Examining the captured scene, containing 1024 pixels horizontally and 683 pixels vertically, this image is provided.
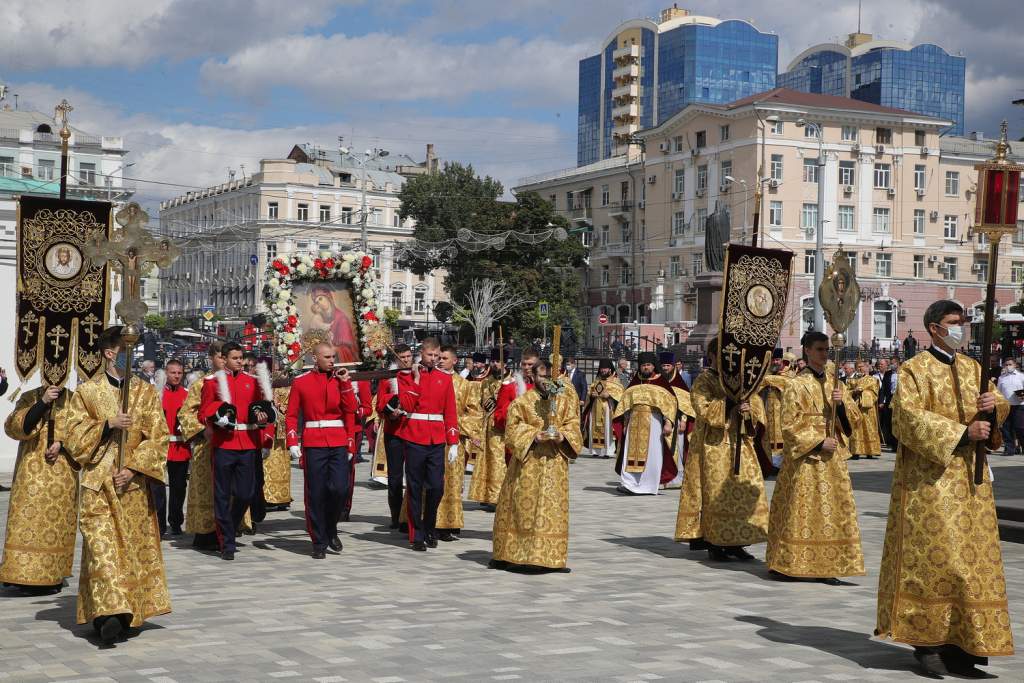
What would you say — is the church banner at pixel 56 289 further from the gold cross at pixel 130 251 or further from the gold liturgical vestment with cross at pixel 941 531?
the gold liturgical vestment with cross at pixel 941 531

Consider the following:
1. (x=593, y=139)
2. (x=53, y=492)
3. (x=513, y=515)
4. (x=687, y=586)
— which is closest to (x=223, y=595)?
(x=53, y=492)

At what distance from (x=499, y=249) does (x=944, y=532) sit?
52756mm

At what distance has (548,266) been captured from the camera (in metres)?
62.8

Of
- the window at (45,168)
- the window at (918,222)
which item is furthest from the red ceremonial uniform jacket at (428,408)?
the window at (45,168)

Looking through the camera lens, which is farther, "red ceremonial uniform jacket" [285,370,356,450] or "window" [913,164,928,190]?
"window" [913,164,928,190]

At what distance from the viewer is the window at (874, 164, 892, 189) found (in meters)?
64.6

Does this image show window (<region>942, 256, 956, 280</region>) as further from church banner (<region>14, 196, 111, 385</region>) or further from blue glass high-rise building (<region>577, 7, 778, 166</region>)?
church banner (<region>14, 196, 111, 385</region>)

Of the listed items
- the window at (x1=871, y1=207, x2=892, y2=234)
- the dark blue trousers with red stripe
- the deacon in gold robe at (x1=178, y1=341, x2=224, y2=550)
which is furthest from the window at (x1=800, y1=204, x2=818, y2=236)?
the dark blue trousers with red stripe

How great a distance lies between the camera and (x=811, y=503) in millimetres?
10000

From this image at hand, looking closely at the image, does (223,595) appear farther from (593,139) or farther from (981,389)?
(593,139)

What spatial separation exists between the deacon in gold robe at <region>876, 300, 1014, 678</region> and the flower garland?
8215 mm

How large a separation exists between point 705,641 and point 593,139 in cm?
11542

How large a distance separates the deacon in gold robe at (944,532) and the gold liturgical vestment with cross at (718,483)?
12.6ft

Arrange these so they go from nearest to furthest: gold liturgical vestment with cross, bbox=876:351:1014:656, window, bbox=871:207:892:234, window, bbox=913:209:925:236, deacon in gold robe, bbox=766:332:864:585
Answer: gold liturgical vestment with cross, bbox=876:351:1014:656 → deacon in gold robe, bbox=766:332:864:585 → window, bbox=871:207:892:234 → window, bbox=913:209:925:236
